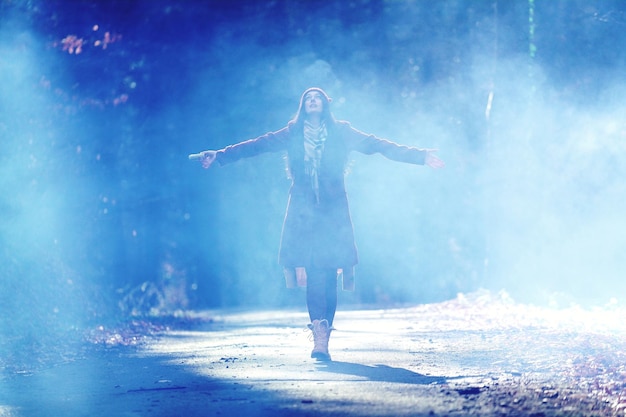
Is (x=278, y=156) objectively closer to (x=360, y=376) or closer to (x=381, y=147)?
(x=381, y=147)

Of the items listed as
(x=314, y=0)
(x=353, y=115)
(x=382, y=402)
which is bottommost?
(x=382, y=402)

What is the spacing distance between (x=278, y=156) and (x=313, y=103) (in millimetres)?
11325

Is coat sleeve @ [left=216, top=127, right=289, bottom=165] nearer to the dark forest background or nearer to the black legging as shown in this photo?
the black legging

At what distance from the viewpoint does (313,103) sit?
22.7 ft

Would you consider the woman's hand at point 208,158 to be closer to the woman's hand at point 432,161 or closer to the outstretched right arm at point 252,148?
the outstretched right arm at point 252,148

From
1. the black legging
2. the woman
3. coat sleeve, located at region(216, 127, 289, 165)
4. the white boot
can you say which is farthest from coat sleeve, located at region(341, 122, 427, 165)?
the white boot

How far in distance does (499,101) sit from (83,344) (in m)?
7.63

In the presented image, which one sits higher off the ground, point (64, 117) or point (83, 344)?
point (64, 117)

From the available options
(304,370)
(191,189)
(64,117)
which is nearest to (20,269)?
(64,117)

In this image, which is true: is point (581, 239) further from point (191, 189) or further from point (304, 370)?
point (191, 189)

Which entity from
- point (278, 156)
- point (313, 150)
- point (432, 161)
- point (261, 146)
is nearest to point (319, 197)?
point (313, 150)

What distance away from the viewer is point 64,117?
450 inches

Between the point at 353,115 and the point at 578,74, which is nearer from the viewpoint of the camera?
the point at 578,74

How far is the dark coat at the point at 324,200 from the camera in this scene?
684 cm
